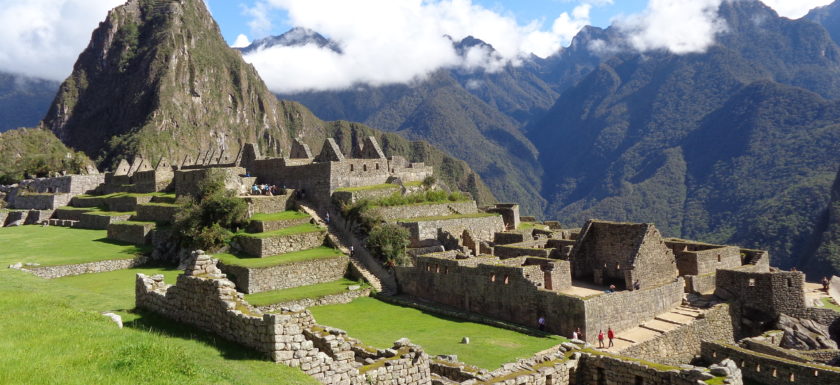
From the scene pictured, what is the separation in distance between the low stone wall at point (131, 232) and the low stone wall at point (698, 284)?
28.1 m

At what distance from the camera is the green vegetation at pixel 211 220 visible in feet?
89.6

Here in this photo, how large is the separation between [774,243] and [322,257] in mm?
71202

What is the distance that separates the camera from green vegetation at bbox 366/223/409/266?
2673 centimetres

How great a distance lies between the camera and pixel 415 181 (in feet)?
128

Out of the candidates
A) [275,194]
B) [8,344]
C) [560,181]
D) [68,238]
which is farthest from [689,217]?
[8,344]

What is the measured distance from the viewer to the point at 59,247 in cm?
3000

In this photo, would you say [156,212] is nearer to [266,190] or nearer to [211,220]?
[266,190]

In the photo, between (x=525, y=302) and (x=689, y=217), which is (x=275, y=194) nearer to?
(x=525, y=302)

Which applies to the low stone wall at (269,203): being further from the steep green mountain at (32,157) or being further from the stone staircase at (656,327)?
the steep green mountain at (32,157)

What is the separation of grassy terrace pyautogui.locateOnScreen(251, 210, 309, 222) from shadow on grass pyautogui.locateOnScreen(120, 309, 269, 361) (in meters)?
17.4

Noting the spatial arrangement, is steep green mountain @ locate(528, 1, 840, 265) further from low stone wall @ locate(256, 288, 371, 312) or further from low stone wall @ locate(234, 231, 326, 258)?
low stone wall @ locate(234, 231, 326, 258)

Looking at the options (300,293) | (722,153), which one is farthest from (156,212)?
(722,153)

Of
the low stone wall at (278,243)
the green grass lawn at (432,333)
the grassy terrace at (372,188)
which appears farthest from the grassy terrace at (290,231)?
the green grass lawn at (432,333)

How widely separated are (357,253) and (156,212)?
48.0 feet
